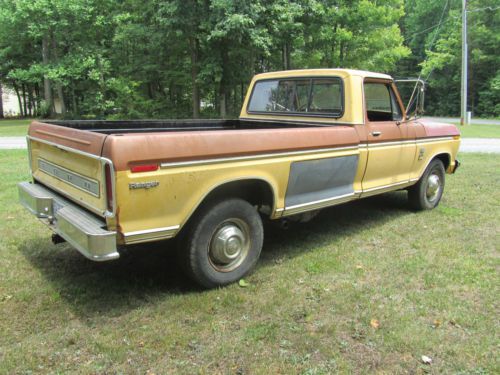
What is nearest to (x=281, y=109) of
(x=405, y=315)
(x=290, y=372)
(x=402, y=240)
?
(x=402, y=240)

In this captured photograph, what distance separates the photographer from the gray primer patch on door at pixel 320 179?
4.26 metres

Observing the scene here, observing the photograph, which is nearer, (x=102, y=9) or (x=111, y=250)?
(x=111, y=250)

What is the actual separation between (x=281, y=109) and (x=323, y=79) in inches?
28.4

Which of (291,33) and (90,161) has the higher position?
(291,33)

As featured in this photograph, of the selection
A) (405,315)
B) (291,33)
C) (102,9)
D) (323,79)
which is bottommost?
(405,315)

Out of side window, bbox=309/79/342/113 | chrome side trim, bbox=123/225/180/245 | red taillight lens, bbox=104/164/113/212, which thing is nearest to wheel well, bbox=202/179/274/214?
chrome side trim, bbox=123/225/180/245

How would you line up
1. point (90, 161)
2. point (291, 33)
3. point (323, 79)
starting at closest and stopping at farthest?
point (90, 161), point (323, 79), point (291, 33)

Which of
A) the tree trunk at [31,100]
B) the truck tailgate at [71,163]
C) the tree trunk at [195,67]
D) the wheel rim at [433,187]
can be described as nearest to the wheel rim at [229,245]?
the truck tailgate at [71,163]

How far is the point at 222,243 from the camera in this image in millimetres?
3824

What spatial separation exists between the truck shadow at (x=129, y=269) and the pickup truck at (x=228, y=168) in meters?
0.42

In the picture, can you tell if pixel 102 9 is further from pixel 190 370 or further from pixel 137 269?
pixel 190 370

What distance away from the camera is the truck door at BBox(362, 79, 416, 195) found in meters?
5.15

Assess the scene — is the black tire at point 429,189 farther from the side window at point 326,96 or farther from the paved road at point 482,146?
the paved road at point 482,146

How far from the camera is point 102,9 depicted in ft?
79.0
